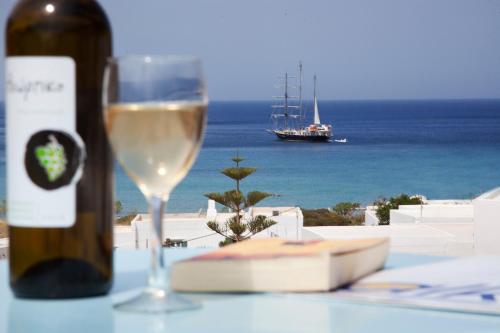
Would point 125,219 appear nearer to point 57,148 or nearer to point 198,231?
point 198,231

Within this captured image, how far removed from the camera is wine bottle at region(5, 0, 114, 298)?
1.98 ft

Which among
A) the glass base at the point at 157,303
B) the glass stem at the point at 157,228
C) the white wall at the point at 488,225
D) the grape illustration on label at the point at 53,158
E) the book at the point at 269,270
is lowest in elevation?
the white wall at the point at 488,225

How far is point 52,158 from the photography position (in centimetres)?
60

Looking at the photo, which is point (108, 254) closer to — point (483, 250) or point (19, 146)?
point (19, 146)

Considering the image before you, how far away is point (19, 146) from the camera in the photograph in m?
0.61

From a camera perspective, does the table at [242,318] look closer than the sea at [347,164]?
Yes

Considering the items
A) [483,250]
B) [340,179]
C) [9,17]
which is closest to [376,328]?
[9,17]

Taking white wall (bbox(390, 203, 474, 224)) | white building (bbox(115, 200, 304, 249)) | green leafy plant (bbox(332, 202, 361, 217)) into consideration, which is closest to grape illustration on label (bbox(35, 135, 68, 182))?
white building (bbox(115, 200, 304, 249))

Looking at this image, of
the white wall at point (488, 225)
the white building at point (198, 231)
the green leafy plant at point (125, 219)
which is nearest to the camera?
the white wall at point (488, 225)

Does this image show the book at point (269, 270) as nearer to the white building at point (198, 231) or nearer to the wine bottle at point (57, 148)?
the wine bottle at point (57, 148)

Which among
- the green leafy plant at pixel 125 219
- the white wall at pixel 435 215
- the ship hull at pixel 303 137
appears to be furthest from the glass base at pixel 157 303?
the ship hull at pixel 303 137

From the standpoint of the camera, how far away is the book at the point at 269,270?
0.62 m

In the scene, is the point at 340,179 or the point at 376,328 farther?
the point at 340,179

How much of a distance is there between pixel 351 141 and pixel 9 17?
41.2 m
